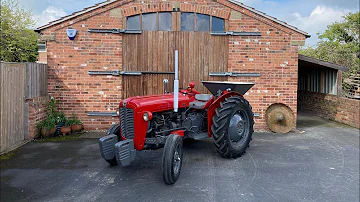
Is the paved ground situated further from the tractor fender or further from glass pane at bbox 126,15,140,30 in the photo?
glass pane at bbox 126,15,140,30

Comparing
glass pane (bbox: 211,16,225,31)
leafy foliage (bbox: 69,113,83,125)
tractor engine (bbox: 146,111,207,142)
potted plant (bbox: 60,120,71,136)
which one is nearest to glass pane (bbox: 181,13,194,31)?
glass pane (bbox: 211,16,225,31)

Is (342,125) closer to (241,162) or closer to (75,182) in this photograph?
(241,162)

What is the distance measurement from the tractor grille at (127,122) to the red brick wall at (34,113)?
333cm

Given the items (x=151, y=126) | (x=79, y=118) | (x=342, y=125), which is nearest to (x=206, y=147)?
(x=151, y=126)

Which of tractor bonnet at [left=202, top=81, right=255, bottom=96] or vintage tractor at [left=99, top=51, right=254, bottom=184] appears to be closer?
vintage tractor at [left=99, top=51, right=254, bottom=184]

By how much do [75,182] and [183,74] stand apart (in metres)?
4.23

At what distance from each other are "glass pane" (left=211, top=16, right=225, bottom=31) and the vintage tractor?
244 centimetres

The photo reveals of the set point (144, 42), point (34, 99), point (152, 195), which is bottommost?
→ point (152, 195)

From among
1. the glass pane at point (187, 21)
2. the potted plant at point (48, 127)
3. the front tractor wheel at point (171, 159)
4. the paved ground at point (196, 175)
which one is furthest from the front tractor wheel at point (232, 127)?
the potted plant at point (48, 127)

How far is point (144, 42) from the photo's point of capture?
24.2 ft

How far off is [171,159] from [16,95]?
171 inches

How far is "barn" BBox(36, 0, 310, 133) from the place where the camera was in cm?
732

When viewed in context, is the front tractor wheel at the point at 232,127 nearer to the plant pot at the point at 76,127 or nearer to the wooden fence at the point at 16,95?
the plant pot at the point at 76,127

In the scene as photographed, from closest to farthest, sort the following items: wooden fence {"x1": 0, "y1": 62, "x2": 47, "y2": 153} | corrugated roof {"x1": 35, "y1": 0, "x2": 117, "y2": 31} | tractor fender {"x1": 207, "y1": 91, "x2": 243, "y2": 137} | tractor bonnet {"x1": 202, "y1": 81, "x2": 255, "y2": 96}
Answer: tractor fender {"x1": 207, "y1": 91, "x2": 243, "y2": 137}, tractor bonnet {"x1": 202, "y1": 81, "x2": 255, "y2": 96}, wooden fence {"x1": 0, "y1": 62, "x2": 47, "y2": 153}, corrugated roof {"x1": 35, "y1": 0, "x2": 117, "y2": 31}
